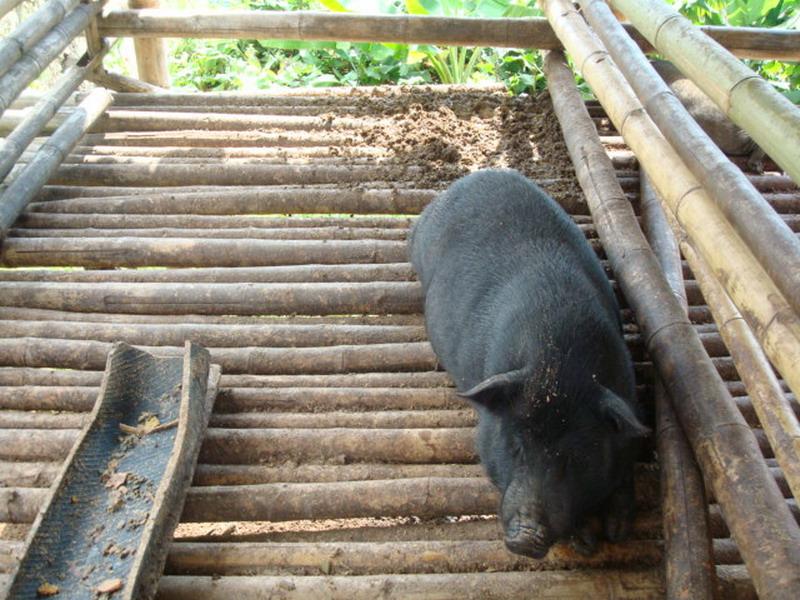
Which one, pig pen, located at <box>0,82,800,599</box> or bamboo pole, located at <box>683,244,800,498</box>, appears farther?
pig pen, located at <box>0,82,800,599</box>

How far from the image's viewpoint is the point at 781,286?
8.94 feet

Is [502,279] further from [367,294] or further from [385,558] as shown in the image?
[385,558]

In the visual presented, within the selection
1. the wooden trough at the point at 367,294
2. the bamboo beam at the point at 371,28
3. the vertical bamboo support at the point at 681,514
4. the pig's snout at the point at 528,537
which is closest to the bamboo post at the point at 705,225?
the wooden trough at the point at 367,294

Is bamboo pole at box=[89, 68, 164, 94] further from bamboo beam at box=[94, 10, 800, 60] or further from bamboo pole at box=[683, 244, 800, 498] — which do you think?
bamboo pole at box=[683, 244, 800, 498]

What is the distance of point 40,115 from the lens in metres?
5.80

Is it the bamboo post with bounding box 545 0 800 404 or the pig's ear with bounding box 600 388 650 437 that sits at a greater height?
the bamboo post with bounding box 545 0 800 404

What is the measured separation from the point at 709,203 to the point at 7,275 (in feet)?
13.3

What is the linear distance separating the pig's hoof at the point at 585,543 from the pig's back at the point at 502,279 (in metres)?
0.72

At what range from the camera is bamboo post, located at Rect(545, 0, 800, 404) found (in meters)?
2.62

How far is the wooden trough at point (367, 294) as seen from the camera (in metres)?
3.13

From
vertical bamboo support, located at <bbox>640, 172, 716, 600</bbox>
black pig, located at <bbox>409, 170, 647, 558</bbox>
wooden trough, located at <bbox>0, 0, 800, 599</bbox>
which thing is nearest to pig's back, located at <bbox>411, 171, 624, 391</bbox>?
black pig, located at <bbox>409, 170, 647, 558</bbox>

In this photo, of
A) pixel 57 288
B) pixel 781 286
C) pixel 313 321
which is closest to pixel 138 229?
pixel 57 288

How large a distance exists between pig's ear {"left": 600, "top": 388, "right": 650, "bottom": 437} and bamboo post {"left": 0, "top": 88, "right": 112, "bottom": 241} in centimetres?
403

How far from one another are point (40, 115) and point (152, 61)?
2.60m
